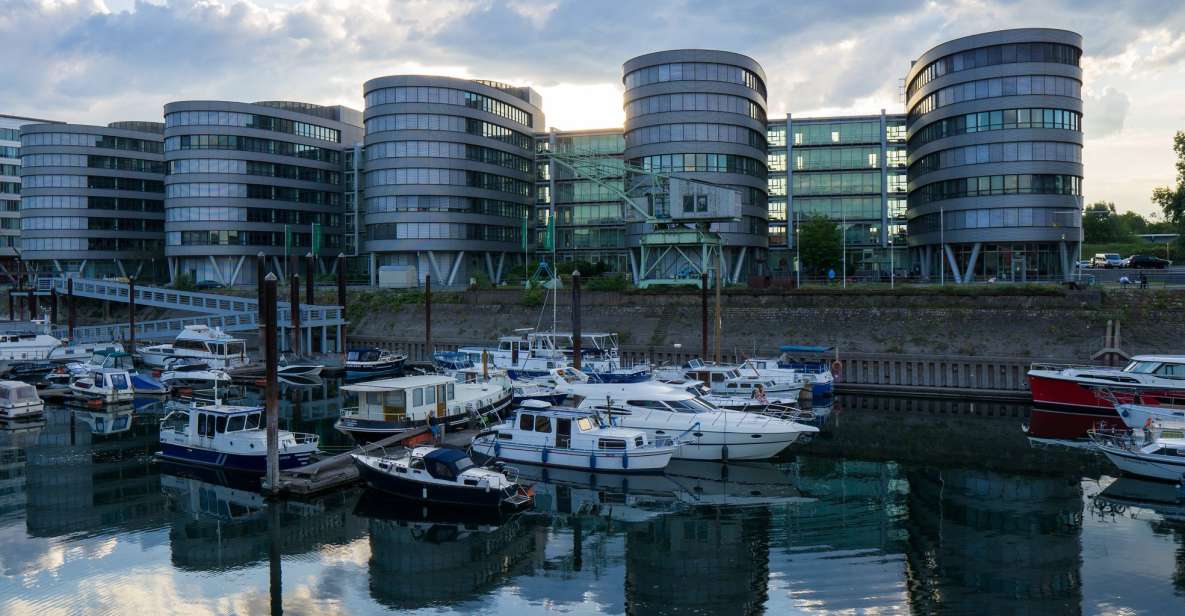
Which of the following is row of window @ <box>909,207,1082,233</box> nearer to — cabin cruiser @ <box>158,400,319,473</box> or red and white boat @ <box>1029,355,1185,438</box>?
red and white boat @ <box>1029,355,1185,438</box>

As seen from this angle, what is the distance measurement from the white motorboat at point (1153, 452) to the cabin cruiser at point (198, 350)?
51704 mm

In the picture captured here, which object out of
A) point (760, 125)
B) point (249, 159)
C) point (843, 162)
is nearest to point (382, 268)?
point (249, 159)

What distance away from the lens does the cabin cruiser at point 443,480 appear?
88.4 ft

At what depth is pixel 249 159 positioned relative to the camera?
101 meters

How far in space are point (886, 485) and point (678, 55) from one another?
58.3 meters

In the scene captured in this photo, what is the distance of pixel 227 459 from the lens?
107ft

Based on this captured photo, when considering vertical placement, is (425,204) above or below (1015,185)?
above

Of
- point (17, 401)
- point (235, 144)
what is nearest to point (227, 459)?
point (17, 401)

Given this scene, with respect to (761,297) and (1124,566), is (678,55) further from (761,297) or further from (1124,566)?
(1124,566)

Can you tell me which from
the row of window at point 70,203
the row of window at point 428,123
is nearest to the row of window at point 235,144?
the row of window at point 428,123

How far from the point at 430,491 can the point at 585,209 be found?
259 feet

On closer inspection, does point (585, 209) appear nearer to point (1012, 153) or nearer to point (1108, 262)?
point (1012, 153)

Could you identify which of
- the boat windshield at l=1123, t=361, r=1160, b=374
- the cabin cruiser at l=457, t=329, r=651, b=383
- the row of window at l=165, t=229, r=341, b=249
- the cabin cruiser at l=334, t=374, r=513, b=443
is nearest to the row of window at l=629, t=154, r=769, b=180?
the cabin cruiser at l=457, t=329, r=651, b=383

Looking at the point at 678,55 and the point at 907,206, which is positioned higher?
the point at 678,55
